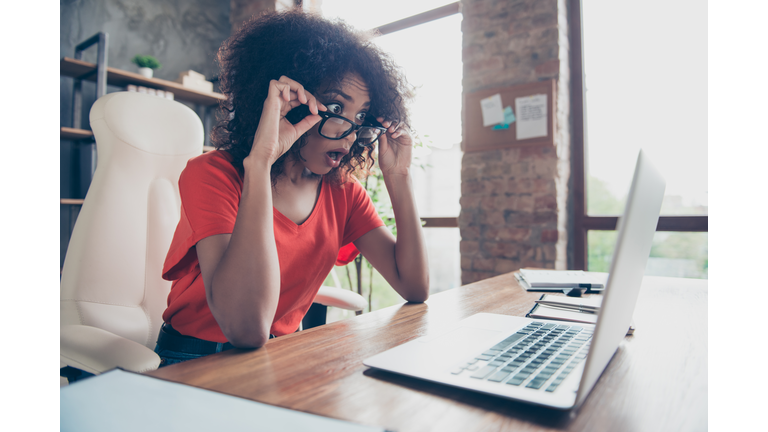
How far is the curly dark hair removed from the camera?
96 centimetres

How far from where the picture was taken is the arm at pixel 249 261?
2.19 ft

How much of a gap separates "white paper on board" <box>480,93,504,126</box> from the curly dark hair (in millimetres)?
1271

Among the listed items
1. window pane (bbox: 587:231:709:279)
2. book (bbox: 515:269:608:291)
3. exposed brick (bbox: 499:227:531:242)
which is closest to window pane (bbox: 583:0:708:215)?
window pane (bbox: 587:231:709:279)

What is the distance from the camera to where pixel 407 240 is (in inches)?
42.3

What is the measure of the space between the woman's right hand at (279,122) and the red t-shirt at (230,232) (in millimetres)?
116

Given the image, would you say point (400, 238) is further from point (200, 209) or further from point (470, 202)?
point (470, 202)

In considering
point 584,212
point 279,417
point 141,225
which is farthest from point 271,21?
point 584,212

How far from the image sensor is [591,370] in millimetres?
364

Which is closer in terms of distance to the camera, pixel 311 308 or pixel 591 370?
pixel 591 370

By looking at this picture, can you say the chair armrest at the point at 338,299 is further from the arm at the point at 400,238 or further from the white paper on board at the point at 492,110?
the white paper on board at the point at 492,110

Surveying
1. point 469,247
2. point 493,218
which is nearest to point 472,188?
point 493,218

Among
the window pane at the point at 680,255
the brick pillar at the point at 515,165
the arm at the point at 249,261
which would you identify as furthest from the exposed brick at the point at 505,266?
the arm at the point at 249,261
